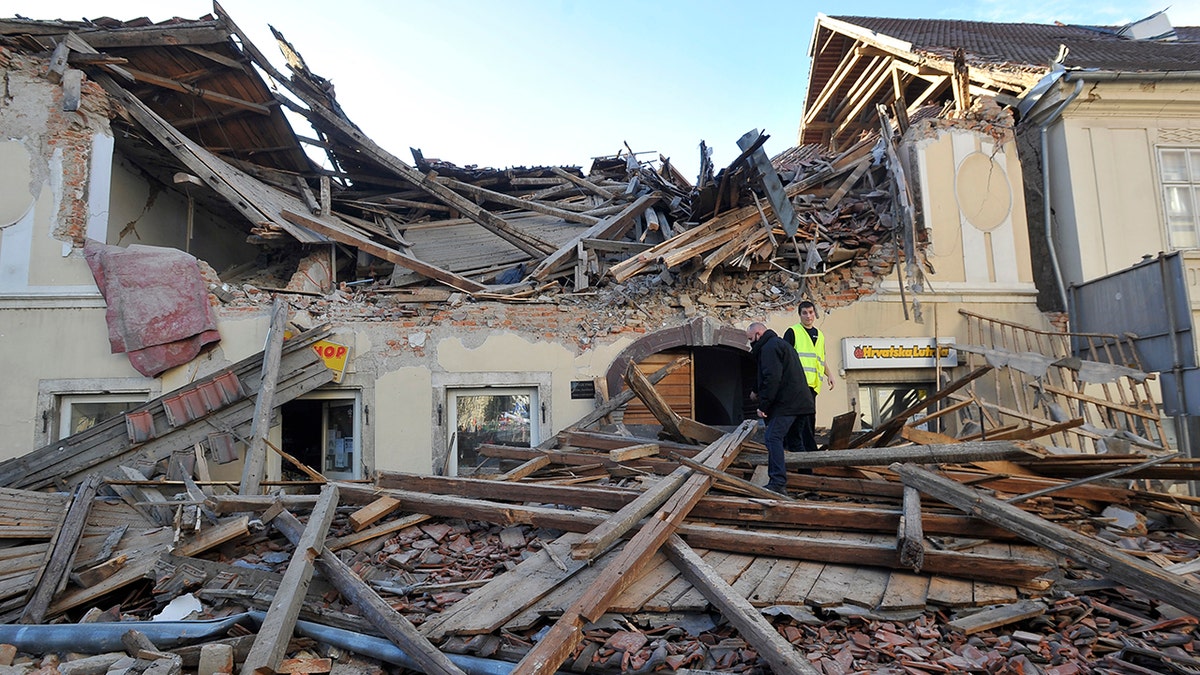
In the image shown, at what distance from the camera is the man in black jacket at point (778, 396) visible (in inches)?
209

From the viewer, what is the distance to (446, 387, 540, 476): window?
359 inches

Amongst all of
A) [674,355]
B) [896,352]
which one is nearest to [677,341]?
[674,355]

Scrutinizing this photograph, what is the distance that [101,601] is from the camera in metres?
4.40

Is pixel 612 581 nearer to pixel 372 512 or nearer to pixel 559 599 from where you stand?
pixel 559 599

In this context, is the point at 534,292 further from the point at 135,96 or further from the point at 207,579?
the point at 135,96

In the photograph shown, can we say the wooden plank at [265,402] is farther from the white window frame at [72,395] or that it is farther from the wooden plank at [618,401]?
the wooden plank at [618,401]

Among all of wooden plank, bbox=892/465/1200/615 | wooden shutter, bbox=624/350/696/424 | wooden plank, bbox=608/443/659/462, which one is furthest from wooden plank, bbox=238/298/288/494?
wooden plank, bbox=892/465/1200/615

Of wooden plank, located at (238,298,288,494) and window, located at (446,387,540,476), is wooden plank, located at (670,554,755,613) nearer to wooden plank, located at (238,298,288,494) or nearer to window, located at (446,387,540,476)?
window, located at (446,387,540,476)

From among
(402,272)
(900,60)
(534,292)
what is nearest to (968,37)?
(900,60)

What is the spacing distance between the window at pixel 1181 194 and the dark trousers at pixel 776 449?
8908 mm

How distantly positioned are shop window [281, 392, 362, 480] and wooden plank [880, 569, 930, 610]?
22.9ft

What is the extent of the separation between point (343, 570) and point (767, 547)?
2.72m

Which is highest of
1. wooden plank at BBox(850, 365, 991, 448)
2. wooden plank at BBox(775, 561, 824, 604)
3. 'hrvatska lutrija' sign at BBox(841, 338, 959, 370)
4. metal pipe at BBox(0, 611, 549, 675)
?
'hrvatska lutrija' sign at BBox(841, 338, 959, 370)

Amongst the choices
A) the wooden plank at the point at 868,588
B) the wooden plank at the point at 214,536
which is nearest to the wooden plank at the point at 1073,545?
the wooden plank at the point at 868,588
